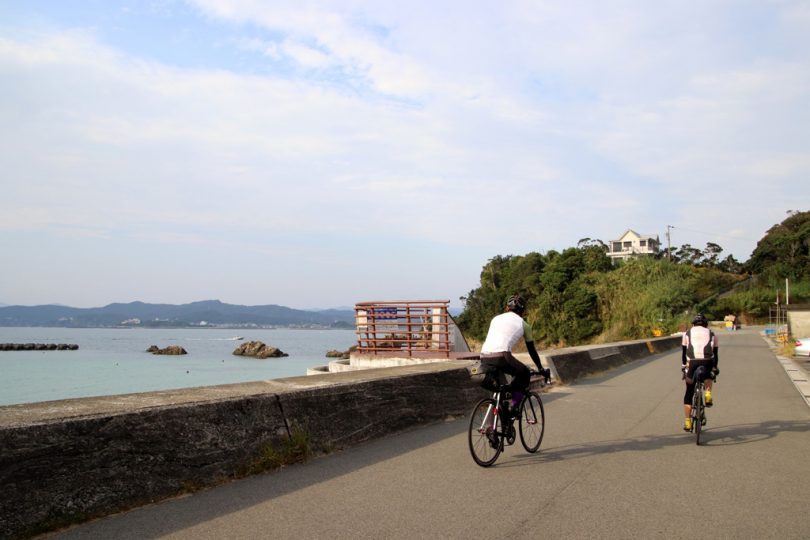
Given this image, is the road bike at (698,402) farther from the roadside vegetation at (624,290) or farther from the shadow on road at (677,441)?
the roadside vegetation at (624,290)

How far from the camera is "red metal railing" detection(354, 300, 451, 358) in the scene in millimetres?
20000

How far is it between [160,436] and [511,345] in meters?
3.66

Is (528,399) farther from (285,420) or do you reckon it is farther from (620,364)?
(620,364)

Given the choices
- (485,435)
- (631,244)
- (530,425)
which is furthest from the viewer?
(631,244)

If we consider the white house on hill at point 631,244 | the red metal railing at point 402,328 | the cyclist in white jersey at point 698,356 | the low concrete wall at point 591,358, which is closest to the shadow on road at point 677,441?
the cyclist in white jersey at point 698,356

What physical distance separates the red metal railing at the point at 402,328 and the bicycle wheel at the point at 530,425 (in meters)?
10.9

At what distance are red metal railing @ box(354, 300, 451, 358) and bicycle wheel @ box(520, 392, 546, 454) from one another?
1090 centimetres

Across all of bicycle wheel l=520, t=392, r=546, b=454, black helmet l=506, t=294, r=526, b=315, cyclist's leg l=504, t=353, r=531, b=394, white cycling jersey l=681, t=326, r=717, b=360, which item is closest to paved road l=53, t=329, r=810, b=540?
bicycle wheel l=520, t=392, r=546, b=454

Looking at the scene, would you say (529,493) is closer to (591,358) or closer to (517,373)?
(517,373)

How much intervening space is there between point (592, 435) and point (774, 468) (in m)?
2.44

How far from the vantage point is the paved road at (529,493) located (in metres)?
5.17

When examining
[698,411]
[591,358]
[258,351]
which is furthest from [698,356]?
[258,351]

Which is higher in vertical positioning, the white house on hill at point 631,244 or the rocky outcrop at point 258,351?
the white house on hill at point 631,244

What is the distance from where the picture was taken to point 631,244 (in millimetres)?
A: 160750
